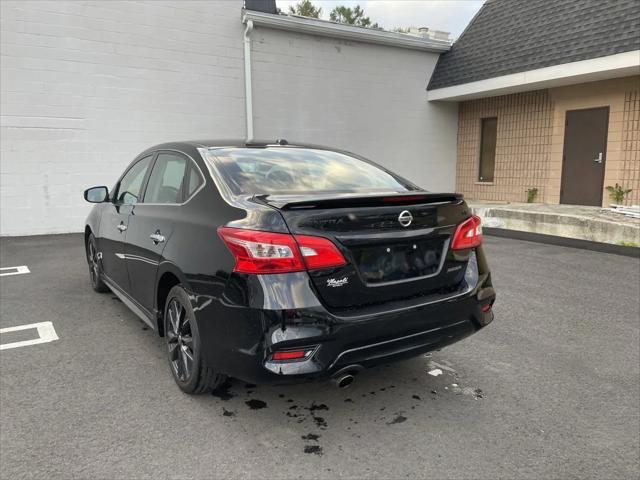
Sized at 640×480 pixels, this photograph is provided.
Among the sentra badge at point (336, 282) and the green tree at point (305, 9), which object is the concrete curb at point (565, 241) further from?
the green tree at point (305, 9)

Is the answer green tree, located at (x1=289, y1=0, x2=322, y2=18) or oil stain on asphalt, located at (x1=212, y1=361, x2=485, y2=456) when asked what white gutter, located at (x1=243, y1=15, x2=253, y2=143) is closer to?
oil stain on asphalt, located at (x1=212, y1=361, x2=485, y2=456)

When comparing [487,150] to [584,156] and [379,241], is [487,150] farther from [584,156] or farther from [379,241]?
[379,241]

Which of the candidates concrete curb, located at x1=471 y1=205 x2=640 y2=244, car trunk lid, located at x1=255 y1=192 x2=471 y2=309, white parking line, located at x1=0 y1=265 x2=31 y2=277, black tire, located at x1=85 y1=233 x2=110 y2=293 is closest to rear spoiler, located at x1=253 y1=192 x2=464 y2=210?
car trunk lid, located at x1=255 y1=192 x2=471 y2=309

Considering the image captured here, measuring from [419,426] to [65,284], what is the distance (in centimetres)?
483

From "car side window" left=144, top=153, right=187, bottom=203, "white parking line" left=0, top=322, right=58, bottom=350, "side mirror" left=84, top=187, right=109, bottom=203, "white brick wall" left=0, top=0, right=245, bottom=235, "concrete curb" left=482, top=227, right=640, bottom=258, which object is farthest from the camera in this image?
"white brick wall" left=0, top=0, right=245, bottom=235

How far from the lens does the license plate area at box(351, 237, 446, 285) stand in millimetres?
2410

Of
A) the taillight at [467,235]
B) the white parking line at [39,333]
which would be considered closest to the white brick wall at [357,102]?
the white parking line at [39,333]

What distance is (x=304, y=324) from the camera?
2254 mm

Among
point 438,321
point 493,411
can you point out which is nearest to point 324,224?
point 438,321

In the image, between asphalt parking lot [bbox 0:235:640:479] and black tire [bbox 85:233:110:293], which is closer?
asphalt parking lot [bbox 0:235:640:479]

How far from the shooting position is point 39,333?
410 cm

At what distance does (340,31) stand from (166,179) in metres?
10.0

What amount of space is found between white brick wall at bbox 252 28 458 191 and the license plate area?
31.2 ft

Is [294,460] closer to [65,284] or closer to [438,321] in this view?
[438,321]
